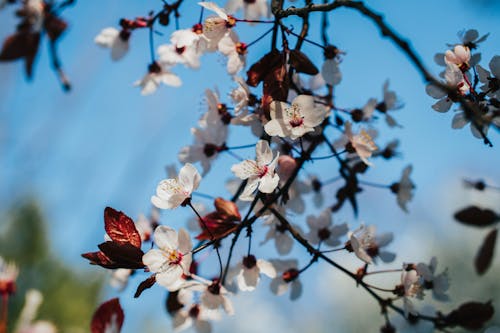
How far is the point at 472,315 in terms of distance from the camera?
1.12m

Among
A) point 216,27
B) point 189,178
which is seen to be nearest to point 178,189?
point 189,178

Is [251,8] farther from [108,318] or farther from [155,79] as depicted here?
[108,318]

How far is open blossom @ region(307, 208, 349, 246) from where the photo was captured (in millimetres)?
1322

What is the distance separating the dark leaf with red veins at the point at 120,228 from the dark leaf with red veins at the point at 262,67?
35cm

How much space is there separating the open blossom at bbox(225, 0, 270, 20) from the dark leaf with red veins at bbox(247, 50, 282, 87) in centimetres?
44

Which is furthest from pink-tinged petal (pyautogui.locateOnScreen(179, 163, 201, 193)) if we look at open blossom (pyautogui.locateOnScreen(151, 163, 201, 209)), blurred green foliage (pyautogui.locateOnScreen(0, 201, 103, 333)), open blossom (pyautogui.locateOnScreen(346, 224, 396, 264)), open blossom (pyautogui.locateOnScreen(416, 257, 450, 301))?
blurred green foliage (pyautogui.locateOnScreen(0, 201, 103, 333))

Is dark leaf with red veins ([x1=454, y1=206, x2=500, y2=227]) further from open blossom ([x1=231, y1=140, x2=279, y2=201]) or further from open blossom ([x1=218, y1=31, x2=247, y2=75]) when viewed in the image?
open blossom ([x1=218, y1=31, x2=247, y2=75])

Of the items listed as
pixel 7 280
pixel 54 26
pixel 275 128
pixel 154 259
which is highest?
pixel 275 128

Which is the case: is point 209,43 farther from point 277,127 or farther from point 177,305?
point 177,305

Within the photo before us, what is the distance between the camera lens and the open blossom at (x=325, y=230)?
132cm

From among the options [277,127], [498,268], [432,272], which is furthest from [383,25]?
[498,268]

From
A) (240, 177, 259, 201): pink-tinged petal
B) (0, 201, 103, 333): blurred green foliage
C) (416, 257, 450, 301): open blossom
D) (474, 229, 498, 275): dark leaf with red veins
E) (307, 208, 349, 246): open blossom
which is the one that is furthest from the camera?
(0, 201, 103, 333): blurred green foliage

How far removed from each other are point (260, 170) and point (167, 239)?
0.21 meters

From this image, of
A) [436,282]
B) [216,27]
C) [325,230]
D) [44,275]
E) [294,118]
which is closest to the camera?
[294,118]
